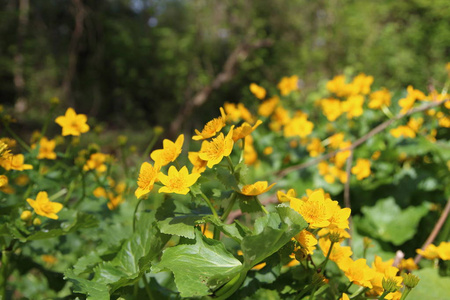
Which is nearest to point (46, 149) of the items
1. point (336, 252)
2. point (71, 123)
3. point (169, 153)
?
point (71, 123)

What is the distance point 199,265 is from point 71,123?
0.90 m

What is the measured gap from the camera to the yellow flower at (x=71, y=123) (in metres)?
1.42

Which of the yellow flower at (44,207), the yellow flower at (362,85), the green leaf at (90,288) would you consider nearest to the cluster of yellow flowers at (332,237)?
the green leaf at (90,288)

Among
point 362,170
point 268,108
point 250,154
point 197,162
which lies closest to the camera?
point 197,162

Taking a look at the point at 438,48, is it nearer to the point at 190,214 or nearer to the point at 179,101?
the point at 190,214

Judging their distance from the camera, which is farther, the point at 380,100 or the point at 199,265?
the point at 380,100

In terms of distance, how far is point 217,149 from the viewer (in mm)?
853

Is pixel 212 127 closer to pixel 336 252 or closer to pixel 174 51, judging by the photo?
pixel 336 252

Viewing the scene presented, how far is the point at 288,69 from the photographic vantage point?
9.79 meters

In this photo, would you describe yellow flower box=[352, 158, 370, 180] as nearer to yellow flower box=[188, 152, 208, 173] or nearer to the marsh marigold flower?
the marsh marigold flower

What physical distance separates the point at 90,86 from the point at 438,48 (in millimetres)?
8774

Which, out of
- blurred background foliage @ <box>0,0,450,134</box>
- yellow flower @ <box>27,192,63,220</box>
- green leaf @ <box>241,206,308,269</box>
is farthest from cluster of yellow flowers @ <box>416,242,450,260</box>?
blurred background foliage @ <box>0,0,450,134</box>

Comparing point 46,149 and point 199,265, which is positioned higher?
point 46,149

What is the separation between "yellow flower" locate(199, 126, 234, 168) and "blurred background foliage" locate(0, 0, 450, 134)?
606cm
